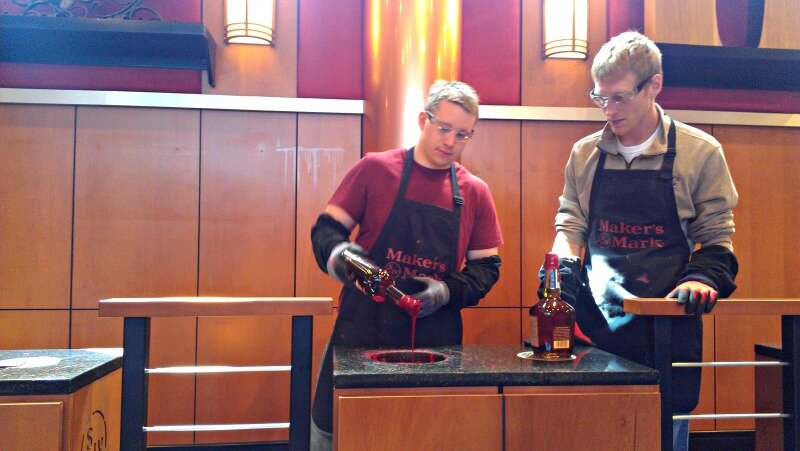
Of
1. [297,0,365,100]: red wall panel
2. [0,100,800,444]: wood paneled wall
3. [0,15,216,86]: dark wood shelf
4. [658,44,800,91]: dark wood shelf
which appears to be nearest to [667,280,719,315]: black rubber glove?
[0,100,800,444]: wood paneled wall

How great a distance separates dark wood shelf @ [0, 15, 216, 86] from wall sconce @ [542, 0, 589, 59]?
5.40ft

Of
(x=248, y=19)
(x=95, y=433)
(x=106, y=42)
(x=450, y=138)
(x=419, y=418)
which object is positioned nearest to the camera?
(x=419, y=418)

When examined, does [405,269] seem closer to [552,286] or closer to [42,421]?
[552,286]

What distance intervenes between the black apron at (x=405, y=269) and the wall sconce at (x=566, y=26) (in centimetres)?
162

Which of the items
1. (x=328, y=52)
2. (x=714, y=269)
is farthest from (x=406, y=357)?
(x=328, y=52)

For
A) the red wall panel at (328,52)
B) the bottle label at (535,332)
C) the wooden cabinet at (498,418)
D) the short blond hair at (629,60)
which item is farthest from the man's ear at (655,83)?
the red wall panel at (328,52)

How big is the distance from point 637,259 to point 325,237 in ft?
2.91

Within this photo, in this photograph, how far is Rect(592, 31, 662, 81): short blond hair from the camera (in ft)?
6.27

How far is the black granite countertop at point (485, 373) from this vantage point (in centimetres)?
142

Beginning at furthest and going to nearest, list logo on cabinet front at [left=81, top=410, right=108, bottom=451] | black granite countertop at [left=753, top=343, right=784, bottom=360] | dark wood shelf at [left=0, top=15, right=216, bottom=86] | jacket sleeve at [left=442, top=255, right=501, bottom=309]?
dark wood shelf at [left=0, top=15, right=216, bottom=86]
black granite countertop at [left=753, top=343, right=784, bottom=360]
jacket sleeve at [left=442, top=255, right=501, bottom=309]
logo on cabinet front at [left=81, top=410, right=108, bottom=451]

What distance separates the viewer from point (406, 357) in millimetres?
1717

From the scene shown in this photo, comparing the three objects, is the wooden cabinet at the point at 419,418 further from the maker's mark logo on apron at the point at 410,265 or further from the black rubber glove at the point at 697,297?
the maker's mark logo on apron at the point at 410,265

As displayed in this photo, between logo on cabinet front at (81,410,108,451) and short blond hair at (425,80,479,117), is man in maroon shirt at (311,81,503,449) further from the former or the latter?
logo on cabinet front at (81,410,108,451)

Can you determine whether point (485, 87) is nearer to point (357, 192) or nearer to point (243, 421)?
point (357, 192)
